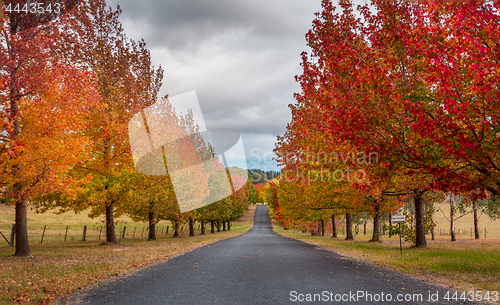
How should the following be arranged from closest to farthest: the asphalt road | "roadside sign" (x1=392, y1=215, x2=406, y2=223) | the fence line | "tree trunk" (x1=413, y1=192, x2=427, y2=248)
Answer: the asphalt road
"roadside sign" (x1=392, y1=215, x2=406, y2=223)
"tree trunk" (x1=413, y1=192, x2=427, y2=248)
the fence line

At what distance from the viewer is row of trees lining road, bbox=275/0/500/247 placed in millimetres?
8164

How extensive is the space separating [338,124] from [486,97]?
4.16m

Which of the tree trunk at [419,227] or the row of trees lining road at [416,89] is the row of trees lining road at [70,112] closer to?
the row of trees lining road at [416,89]

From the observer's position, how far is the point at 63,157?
14164 mm

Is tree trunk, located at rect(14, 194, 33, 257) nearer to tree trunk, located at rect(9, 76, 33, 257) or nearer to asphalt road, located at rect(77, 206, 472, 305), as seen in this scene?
tree trunk, located at rect(9, 76, 33, 257)

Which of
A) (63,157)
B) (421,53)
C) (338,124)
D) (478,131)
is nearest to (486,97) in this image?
(478,131)

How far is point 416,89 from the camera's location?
9.88m

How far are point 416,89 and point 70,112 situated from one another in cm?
1417

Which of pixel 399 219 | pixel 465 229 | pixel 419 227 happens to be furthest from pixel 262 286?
pixel 465 229

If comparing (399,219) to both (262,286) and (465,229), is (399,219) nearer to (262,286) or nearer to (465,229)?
(262,286)

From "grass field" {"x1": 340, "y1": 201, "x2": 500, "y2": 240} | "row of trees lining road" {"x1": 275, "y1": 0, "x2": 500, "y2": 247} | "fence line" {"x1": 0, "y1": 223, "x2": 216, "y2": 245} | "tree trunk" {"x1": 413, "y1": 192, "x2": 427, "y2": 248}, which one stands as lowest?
"grass field" {"x1": 340, "y1": 201, "x2": 500, "y2": 240}

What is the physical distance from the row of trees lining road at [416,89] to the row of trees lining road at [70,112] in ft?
36.2

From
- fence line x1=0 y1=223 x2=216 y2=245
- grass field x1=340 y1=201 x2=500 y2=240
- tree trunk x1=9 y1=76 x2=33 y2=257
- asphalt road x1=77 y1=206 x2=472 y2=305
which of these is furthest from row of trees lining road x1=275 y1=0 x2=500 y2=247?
grass field x1=340 y1=201 x2=500 y2=240

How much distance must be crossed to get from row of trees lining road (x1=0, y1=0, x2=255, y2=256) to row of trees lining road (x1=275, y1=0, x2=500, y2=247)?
11042 mm
